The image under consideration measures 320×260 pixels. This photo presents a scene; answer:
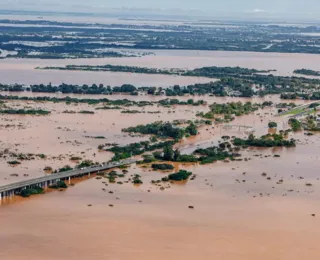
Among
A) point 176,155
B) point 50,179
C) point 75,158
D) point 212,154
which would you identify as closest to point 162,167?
point 176,155

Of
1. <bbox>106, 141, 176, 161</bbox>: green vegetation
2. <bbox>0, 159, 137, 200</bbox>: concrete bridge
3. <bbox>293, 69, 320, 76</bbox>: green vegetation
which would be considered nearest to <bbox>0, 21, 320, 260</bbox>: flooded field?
<bbox>0, 159, 137, 200</bbox>: concrete bridge

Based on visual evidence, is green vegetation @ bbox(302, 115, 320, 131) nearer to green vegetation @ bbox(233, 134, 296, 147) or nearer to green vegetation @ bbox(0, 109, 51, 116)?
green vegetation @ bbox(233, 134, 296, 147)

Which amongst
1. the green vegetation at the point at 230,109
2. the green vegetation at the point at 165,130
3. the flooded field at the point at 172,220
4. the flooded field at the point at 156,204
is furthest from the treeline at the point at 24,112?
the flooded field at the point at 172,220

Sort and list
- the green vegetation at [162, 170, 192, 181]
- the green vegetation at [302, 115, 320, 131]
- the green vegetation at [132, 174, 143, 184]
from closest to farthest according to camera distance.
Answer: the green vegetation at [132, 174, 143, 184], the green vegetation at [162, 170, 192, 181], the green vegetation at [302, 115, 320, 131]

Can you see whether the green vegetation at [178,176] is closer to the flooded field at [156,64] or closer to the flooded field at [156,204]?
the flooded field at [156,204]

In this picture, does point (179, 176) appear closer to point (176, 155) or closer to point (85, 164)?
point (176, 155)
